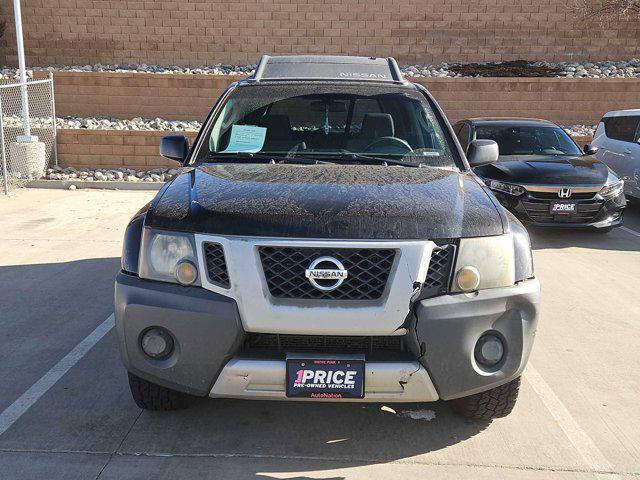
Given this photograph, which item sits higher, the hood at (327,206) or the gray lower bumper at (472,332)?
the hood at (327,206)

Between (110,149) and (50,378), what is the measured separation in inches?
375

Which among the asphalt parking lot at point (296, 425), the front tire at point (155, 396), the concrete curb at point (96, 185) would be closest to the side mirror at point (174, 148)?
the asphalt parking lot at point (296, 425)

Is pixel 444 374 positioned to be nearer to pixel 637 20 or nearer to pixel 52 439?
pixel 52 439

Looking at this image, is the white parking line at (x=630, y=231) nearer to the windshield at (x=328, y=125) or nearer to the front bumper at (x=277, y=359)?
the windshield at (x=328, y=125)

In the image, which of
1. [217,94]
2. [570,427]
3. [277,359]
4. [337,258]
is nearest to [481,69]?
[217,94]

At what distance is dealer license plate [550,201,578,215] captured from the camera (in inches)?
331

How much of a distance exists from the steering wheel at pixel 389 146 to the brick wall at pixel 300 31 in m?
14.2

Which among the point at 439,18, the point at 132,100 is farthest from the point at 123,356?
the point at 439,18

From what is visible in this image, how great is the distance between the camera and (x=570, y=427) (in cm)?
375

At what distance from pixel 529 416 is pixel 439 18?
16089mm

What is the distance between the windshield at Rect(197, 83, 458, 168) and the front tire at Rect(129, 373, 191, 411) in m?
1.52

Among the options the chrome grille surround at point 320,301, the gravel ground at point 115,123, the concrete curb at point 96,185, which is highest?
the chrome grille surround at point 320,301

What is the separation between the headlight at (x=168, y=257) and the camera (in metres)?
3.16

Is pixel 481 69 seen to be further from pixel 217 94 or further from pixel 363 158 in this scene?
pixel 363 158
